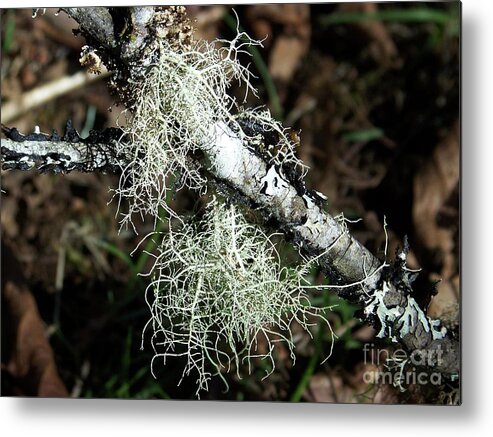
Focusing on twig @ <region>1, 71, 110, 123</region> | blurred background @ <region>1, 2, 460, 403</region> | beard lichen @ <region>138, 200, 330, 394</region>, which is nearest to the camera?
beard lichen @ <region>138, 200, 330, 394</region>

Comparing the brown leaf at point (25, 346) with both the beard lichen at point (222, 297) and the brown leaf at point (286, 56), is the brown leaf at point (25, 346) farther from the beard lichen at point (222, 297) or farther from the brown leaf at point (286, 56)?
the brown leaf at point (286, 56)

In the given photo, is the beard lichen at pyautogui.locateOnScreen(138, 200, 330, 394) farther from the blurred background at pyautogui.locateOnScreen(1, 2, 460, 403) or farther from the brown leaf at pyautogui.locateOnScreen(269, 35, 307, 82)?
the brown leaf at pyautogui.locateOnScreen(269, 35, 307, 82)

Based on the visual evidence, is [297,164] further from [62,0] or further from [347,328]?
[62,0]

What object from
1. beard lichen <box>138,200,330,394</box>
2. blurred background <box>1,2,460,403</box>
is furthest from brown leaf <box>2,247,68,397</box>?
beard lichen <box>138,200,330,394</box>

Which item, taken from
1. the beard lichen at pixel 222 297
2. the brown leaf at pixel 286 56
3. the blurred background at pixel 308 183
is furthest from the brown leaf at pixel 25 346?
the brown leaf at pixel 286 56

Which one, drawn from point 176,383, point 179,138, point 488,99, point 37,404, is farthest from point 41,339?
point 488,99

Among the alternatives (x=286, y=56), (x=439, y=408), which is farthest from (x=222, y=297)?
(x=286, y=56)

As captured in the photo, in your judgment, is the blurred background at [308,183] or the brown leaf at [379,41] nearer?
the blurred background at [308,183]

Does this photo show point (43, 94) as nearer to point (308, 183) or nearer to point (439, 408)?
point (308, 183)

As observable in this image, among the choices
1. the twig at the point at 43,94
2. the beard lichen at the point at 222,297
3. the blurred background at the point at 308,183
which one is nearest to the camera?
the beard lichen at the point at 222,297
